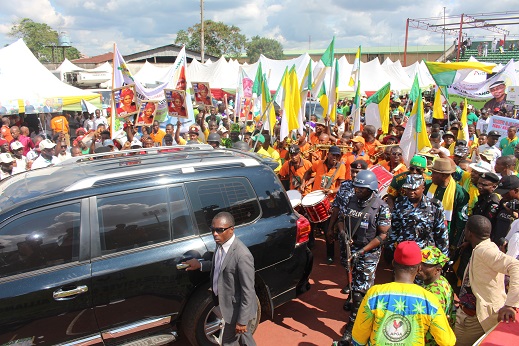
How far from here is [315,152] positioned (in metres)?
7.60

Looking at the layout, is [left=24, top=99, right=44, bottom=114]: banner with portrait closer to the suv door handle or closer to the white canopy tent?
the white canopy tent

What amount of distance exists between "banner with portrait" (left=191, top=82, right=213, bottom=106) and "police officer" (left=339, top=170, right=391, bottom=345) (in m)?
7.12

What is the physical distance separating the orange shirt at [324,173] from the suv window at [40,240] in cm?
390

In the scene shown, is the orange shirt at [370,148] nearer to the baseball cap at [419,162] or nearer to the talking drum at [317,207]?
the talking drum at [317,207]

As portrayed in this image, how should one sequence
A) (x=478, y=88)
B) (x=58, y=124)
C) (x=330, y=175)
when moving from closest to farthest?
(x=330, y=175) → (x=478, y=88) → (x=58, y=124)

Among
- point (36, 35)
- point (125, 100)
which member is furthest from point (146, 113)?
point (36, 35)

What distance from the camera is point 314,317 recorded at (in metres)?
4.66

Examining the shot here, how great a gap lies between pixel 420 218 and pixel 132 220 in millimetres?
2766

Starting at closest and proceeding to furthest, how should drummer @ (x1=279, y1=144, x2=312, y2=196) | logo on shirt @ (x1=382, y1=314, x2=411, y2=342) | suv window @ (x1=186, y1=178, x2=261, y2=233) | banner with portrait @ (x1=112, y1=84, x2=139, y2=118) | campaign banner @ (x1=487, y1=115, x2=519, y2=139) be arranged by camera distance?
logo on shirt @ (x1=382, y1=314, x2=411, y2=342)
suv window @ (x1=186, y1=178, x2=261, y2=233)
drummer @ (x1=279, y1=144, x2=312, y2=196)
banner with portrait @ (x1=112, y1=84, x2=139, y2=118)
campaign banner @ (x1=487, y1=115, x2=519, y2=139)

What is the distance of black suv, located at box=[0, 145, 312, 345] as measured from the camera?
3029 millimetres

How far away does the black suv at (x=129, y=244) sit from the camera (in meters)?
3.03

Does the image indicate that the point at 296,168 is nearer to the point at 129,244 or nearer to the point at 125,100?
the point at 129,244

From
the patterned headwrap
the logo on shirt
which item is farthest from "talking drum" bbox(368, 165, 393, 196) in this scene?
the logo on shirt

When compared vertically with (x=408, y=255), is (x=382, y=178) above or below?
below
